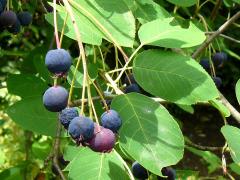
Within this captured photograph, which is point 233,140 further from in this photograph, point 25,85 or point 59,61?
point 25,85

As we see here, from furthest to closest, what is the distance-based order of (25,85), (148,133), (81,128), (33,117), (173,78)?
(25,85) → (33,117) → (173,78) → (148,133) → (81,128)

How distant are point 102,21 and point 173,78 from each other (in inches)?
6.9

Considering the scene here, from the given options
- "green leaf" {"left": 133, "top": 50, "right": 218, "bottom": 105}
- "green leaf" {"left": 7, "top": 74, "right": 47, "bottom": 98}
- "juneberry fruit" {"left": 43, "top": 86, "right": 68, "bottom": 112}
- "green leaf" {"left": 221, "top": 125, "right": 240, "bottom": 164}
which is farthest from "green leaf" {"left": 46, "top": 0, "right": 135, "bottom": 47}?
"green leaf" {"left": 7, "top": 74, "right": 47, "bottom": 98}

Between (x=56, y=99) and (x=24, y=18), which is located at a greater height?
(x=56, y=99)

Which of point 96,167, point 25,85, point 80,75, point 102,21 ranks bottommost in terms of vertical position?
point 25,85

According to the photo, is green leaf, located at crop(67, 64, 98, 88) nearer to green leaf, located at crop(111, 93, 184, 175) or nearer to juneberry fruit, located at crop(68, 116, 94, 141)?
green leaf, located at crop(111, 93, 184, 175)

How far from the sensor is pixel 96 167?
957mm

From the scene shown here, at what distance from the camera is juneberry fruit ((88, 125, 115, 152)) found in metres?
0.74

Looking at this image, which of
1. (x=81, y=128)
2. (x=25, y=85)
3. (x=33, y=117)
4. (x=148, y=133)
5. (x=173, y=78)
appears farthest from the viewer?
(x=25, y=85)

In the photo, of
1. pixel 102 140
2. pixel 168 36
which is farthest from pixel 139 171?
pixel 102 140

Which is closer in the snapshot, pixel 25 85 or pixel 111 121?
pixel 111 121

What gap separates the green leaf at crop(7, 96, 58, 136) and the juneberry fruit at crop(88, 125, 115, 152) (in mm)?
487

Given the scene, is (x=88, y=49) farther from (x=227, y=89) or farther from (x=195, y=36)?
(x=227, y=89)

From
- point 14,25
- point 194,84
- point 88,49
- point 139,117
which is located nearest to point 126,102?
point 139,117
